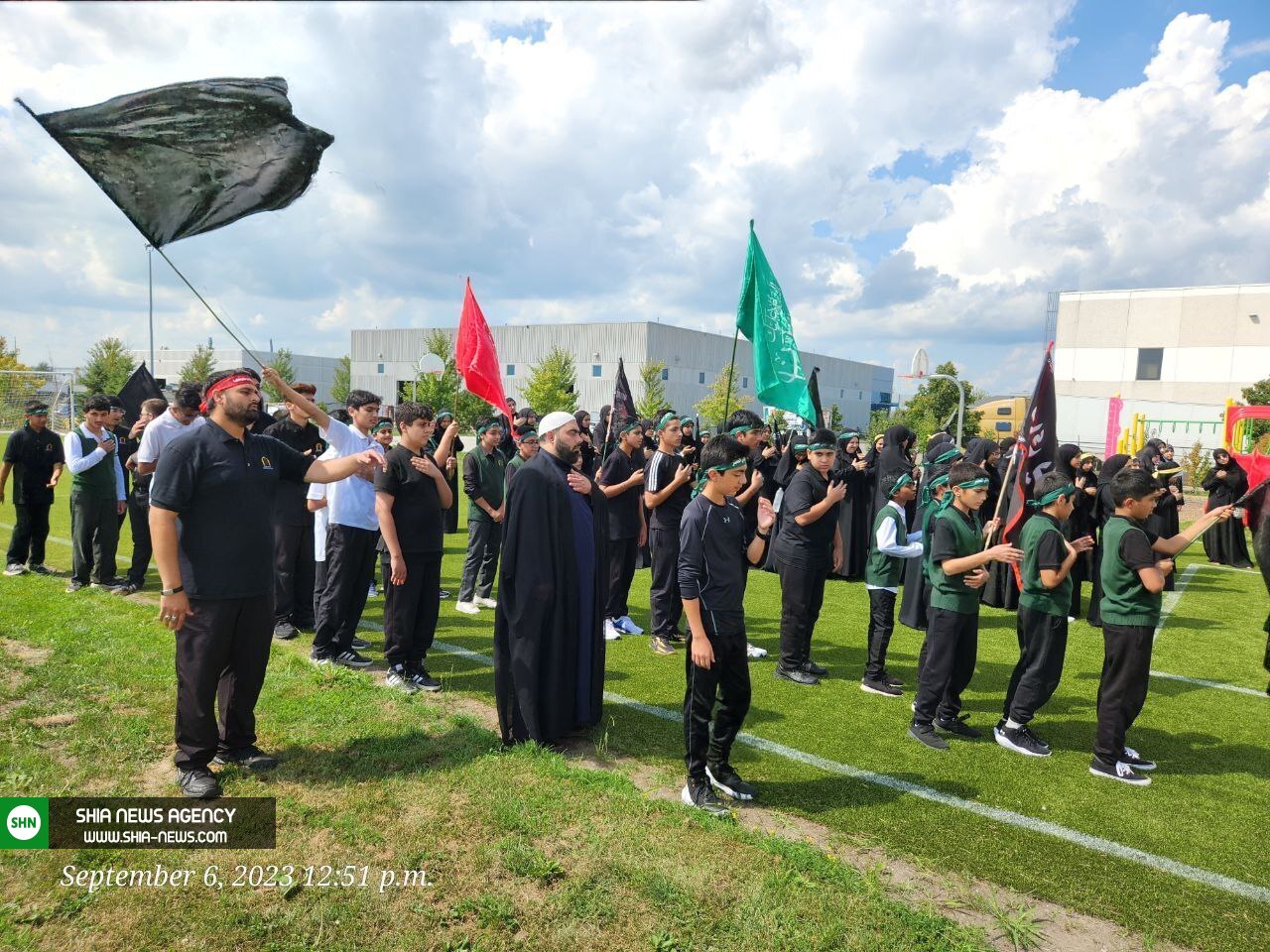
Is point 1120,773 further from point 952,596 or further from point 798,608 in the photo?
point 798,608

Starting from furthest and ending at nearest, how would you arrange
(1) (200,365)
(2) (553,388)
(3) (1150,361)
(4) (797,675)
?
(1) (200,365) → (3) (1150,361) → (2) (553,388) → (4) (797,675)

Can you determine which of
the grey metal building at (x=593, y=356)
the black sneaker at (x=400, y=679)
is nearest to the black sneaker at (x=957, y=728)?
the black sneaker at (x=400, y=679)

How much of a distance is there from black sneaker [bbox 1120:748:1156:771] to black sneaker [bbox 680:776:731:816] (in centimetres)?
278

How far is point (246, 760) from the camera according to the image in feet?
14.1

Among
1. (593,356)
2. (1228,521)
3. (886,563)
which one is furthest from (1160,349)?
(886,563)

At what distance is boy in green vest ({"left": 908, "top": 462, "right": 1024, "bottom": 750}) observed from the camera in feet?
16.5

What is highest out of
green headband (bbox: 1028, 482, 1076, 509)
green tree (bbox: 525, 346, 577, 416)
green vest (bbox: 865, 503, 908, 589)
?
green tree (bbox: 525, 346, 577, 416)

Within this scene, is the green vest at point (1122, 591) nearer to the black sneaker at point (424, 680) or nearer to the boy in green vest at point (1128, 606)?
the boy in green vest at point (1128, 606)

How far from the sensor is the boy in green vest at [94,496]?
7.98 metres

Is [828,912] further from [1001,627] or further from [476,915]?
[1001,627]

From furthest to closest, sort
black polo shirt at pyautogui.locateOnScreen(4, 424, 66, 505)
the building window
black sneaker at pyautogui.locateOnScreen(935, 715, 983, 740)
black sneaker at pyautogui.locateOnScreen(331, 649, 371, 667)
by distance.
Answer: the building window → black polo shirt at pyautogui.locateOnScreen(4, 424, 66, 505) → black sneaker at pyautogui.locateOnScreen(331, 649, 371, 667) → black sneaker at pyautogui.locateOnScreen(935, 715, 983, 740)

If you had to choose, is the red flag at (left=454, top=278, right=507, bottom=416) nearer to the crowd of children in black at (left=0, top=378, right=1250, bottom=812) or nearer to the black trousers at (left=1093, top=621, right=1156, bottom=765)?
the crowd of children in black at (left=0, top=378, right=1250, bottom=812)

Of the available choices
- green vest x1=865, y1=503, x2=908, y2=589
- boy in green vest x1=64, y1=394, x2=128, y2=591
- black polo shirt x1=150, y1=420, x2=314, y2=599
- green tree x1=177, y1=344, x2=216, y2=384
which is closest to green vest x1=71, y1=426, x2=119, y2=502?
boy in green vest x1=64, y1=394, x2=128, y2=591

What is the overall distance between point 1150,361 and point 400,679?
179ft
